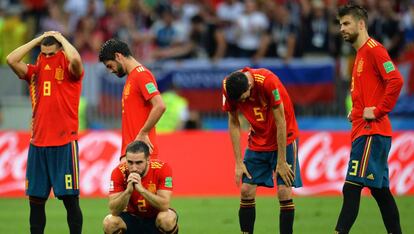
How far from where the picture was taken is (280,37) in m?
22.2

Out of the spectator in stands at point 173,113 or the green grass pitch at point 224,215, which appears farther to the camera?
the spectator in stands at point 173,113

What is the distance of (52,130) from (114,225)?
1.58m

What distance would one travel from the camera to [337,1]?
76.6ft

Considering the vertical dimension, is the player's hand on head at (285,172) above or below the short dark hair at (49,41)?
below

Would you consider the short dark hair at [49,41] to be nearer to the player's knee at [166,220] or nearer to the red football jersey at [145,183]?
the red football jersey at [145,183]

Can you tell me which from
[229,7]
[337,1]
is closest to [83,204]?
[229,7]

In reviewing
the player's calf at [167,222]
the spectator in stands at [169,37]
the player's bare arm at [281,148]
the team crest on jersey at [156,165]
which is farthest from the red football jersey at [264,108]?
the spectator in stands at [169,37]

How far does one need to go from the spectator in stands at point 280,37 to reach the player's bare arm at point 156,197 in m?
11.8

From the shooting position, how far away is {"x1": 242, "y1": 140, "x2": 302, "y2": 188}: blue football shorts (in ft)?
37.3

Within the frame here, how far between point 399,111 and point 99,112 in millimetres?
6278

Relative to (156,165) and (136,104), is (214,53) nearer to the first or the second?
(136,104)

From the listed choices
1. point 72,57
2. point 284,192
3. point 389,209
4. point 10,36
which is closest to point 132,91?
point 72,57

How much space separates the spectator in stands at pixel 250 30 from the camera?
2200cm

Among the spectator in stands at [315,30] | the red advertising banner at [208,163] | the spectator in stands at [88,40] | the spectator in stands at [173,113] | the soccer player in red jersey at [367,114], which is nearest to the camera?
the soccer player in red jersey at [367,114]
